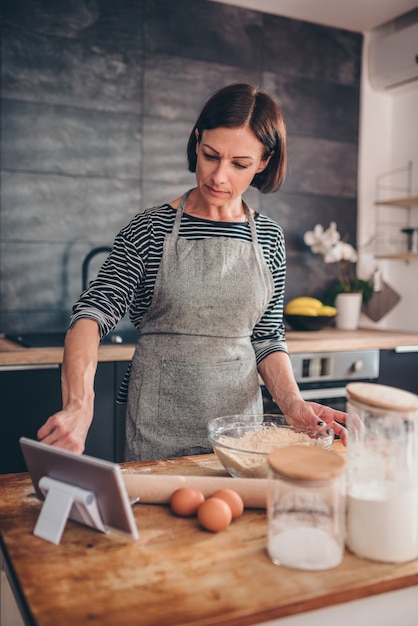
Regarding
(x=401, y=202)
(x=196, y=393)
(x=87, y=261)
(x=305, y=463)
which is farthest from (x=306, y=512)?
(x=401, y=202)

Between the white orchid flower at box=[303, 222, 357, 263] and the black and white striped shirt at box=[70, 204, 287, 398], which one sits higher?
the white orchid flower at box=[303, 222, 357, 263]

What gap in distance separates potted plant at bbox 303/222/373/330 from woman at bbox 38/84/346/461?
1552 mm

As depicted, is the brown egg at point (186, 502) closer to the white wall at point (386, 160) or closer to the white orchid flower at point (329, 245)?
the white orchid flower at point (329, 245)

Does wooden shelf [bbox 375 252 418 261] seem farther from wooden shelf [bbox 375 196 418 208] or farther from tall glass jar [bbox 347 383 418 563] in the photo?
tall glass jar [bbox 347 383 418 563]

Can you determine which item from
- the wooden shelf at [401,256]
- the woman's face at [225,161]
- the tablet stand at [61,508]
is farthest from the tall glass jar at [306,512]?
the wooden shelf at [401,256]

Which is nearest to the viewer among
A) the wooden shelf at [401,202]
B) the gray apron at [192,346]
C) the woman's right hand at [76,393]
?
the woman's right hand at [76,393]

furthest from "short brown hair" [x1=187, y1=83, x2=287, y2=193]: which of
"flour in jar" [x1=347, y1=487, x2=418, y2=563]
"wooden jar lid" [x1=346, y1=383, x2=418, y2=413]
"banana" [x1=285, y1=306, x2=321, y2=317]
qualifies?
"banana" [x1=285, y1=306, x2=321, y2=317]

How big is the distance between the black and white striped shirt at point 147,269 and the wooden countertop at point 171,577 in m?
0.53

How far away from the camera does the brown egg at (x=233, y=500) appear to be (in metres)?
0.97

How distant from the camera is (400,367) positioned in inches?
116

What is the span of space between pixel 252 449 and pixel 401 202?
2554 millimetres

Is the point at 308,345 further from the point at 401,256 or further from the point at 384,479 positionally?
the point at 384,479

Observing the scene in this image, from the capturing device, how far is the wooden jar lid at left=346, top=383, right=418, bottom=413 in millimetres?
809

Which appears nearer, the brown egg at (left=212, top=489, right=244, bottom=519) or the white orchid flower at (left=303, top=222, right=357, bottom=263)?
the brown egg at (left=212, top=489, right=244, bottom=519)
